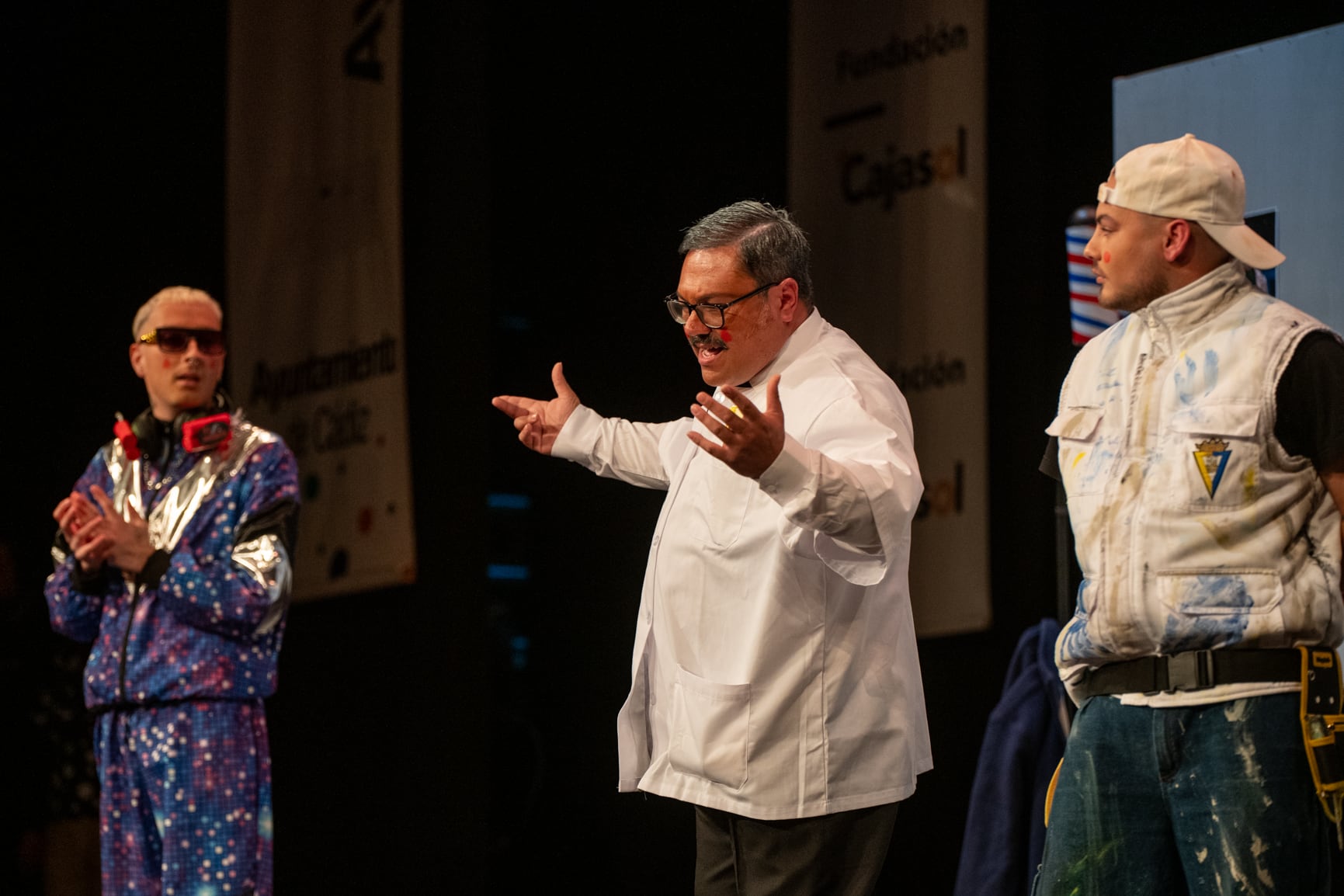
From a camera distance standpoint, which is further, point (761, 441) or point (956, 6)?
point (956, 6)

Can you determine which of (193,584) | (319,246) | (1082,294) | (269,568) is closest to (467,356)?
(319,246)

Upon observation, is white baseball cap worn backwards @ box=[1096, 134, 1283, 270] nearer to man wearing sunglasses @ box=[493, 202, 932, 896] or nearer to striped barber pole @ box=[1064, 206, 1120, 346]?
man wearing sunglasses @ box=[493, 202, 932, 896]

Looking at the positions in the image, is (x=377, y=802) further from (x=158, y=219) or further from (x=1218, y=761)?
(x=1218, y=761)

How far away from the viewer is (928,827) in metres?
3.99

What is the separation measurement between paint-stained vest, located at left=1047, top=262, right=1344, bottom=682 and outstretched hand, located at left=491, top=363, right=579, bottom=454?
1008 millimetres

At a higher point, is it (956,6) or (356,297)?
(956,6)

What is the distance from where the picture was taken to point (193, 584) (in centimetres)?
312

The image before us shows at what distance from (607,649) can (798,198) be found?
1.42 m

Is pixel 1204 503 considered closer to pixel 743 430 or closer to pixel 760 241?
pixel 743 430

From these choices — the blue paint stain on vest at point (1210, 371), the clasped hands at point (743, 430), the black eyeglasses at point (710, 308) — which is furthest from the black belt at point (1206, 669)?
the black eyeglasses at point (710, 308)

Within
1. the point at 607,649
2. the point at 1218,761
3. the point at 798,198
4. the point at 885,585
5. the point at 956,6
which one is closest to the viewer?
the point at 1218,761

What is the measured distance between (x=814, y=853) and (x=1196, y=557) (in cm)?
70

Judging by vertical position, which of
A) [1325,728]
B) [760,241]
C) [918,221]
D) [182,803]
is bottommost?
[182,803]

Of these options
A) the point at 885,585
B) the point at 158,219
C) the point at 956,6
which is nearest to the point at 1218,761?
the point at 885,585
